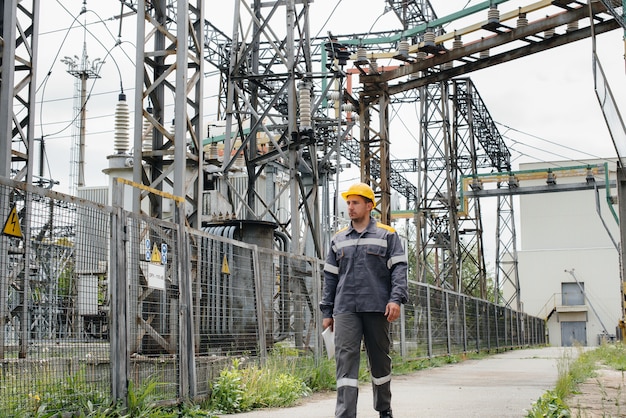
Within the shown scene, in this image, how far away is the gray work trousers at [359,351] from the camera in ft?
23.7

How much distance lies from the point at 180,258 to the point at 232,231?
242 inches

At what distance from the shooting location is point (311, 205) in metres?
18.9

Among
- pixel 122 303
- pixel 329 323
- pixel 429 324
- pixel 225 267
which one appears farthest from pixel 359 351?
pixel 429 324

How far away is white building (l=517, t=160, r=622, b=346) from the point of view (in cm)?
7000

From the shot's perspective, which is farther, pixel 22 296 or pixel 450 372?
pixel 450 372

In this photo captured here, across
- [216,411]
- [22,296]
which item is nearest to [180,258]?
[216,411]

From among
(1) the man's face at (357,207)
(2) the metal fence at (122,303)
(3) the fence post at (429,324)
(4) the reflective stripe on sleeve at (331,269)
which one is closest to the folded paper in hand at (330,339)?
(4) the reflective stripe on sleeve at (331,269)

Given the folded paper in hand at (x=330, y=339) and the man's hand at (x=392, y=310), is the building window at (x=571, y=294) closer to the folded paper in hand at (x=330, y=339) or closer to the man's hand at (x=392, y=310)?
the folded paper in hand at (x=330, y=339)

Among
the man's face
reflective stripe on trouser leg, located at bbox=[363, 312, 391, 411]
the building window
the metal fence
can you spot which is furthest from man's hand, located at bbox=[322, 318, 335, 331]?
the building window

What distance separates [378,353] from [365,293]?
0.54 metres

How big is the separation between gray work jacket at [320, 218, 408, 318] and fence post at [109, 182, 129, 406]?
172 centimetres

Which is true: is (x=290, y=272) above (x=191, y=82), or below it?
below

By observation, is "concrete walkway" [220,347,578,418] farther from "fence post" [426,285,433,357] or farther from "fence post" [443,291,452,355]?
"fence post" [443,291,452,355]

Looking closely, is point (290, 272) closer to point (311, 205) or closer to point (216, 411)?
point (216, 411)
